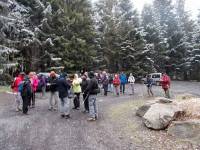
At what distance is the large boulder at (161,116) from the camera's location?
13.2m

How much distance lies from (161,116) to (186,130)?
148cm

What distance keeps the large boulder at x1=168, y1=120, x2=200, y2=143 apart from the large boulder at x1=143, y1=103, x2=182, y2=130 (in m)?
0.64

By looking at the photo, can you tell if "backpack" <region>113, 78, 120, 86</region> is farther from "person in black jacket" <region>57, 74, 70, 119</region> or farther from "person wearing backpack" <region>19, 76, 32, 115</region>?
"person in black jacket" <region>57, 74, 70, 119</region>

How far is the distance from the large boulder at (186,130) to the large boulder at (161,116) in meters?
0.64

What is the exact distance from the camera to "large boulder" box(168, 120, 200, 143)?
1166 cm

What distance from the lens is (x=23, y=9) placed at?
3622cm

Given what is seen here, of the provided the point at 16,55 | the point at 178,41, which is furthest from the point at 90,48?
the point at 178,41

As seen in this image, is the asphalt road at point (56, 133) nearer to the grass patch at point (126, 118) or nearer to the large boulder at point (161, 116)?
the grass patch at point (126, 118)

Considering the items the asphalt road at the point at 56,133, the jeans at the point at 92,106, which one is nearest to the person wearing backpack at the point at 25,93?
the asphalt road at the point at 56,133

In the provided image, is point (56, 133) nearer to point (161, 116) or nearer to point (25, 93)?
point (161, 116)

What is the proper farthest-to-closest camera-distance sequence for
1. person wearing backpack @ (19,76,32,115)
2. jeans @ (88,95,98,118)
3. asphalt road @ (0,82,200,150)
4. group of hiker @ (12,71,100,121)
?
person wearing backpack @ (19,76,32,115), group of hiker @ (12,71,100,121), jeans @ (88,95,98,118), asphalt road @ (0,82,200,150)

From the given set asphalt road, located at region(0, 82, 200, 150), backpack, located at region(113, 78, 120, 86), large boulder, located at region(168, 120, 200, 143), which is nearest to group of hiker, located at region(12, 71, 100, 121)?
asphalt road, located at region(0, 82, 200, 150)

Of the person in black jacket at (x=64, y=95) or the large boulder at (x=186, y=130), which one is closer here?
the large boulder at (x=186, y=130)

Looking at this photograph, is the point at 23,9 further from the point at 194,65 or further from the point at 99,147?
the point at 194,65
